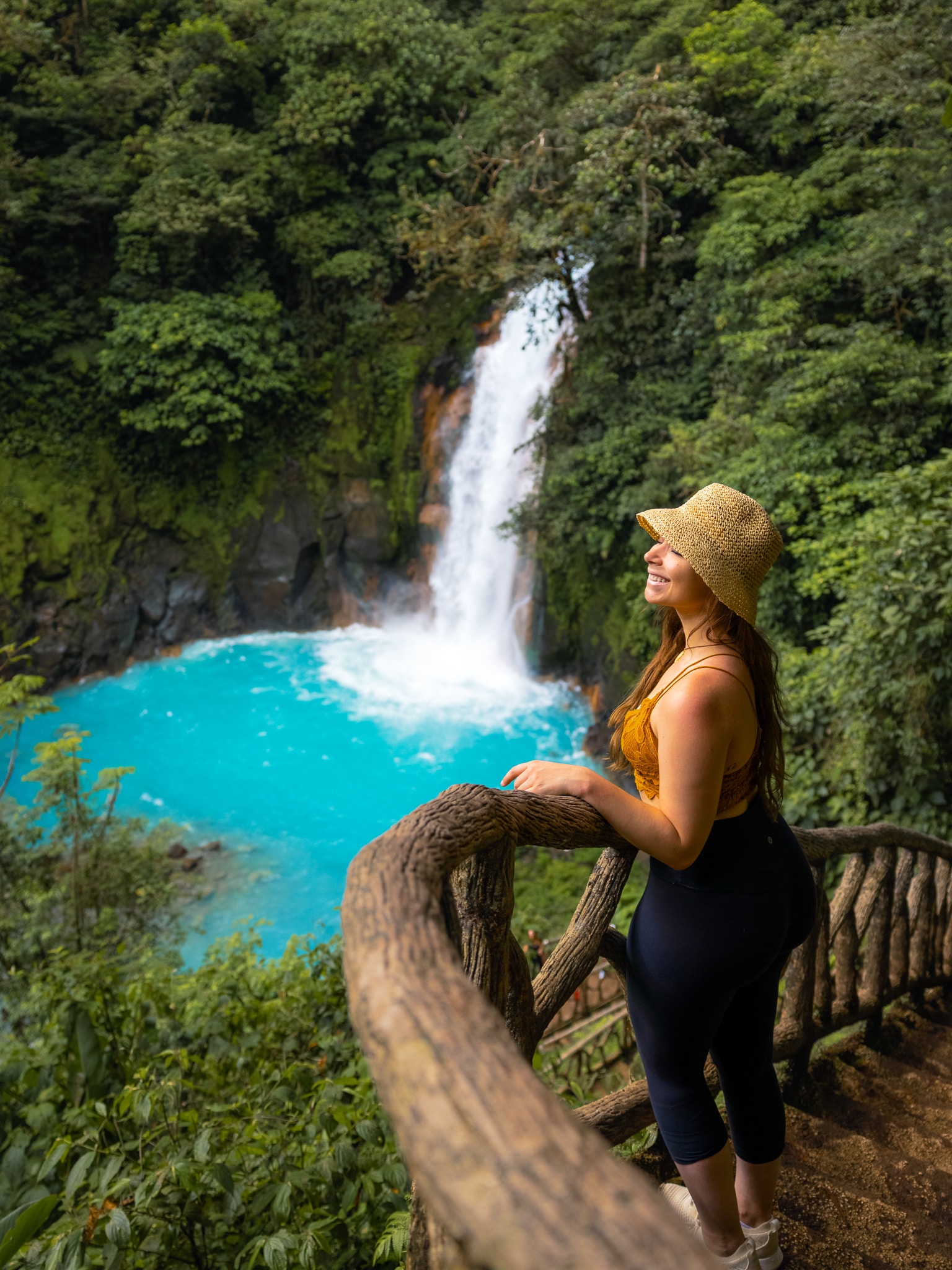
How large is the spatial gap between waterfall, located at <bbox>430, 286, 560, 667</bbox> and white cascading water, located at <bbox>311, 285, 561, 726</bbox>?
15 mm

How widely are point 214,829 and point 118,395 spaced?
7.24 metres

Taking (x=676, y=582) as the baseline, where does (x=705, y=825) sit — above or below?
below

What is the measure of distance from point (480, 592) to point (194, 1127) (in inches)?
404

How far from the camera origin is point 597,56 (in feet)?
34.0

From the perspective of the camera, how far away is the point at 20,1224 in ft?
4.86

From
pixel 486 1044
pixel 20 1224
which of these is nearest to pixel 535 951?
pixel 20 1224

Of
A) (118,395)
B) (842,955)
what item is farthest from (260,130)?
(842,955)

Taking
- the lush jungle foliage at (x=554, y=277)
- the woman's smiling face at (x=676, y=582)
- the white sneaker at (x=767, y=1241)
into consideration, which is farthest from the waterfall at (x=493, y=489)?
the white sneaker at (x=767, y=1241)

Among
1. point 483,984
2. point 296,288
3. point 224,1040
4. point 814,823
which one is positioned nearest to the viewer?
point 483,984

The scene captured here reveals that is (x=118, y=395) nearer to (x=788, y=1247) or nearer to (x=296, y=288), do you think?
(x=296, y=288)

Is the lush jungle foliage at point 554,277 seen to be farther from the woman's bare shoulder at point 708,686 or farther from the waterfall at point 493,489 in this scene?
the woman's bare shoulder at point 708,686

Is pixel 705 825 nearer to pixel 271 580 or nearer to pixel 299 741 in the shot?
pixel 299 741

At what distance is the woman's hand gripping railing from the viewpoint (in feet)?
1.67

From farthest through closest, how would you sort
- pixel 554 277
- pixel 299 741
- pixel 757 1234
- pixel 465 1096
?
pixel 299 741
pixel 554 277
pixel 757 1234
pixel 465 1096
